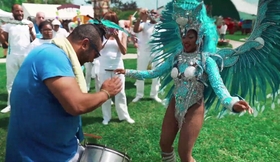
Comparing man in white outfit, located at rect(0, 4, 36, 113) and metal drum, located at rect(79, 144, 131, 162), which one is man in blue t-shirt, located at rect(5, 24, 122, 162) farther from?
man in white outfit, located at rect(0, 4, 36, 113)

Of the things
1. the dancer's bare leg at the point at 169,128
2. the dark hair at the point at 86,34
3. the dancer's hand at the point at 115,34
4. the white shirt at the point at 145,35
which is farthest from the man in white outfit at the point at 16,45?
the dark hair at the point at 86,34

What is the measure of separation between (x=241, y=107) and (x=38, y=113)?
1489mm

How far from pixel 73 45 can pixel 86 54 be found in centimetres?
10

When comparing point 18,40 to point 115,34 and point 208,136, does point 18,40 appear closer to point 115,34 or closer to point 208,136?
point 115,34

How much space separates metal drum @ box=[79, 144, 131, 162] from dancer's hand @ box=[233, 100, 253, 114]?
94cm

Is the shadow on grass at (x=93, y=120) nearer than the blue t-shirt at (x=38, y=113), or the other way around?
the blue t-shirt at (x=38, y=113)

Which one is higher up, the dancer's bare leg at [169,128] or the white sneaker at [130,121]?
the dancer's bare leg at [169,128]

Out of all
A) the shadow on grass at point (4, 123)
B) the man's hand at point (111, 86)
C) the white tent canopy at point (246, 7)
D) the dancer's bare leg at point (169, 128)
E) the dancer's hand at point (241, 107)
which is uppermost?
the white tent canopy at point (246, 7)

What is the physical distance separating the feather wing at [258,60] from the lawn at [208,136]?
1245 millimetres

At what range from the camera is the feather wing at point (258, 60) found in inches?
105

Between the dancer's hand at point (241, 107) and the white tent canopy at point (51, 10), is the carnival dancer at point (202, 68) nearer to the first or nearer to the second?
the dancer's hand at point (241, 107)

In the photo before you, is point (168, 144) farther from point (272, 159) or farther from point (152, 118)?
point (152, 118)

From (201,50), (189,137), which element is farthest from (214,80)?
(189,137)

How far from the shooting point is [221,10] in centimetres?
335
